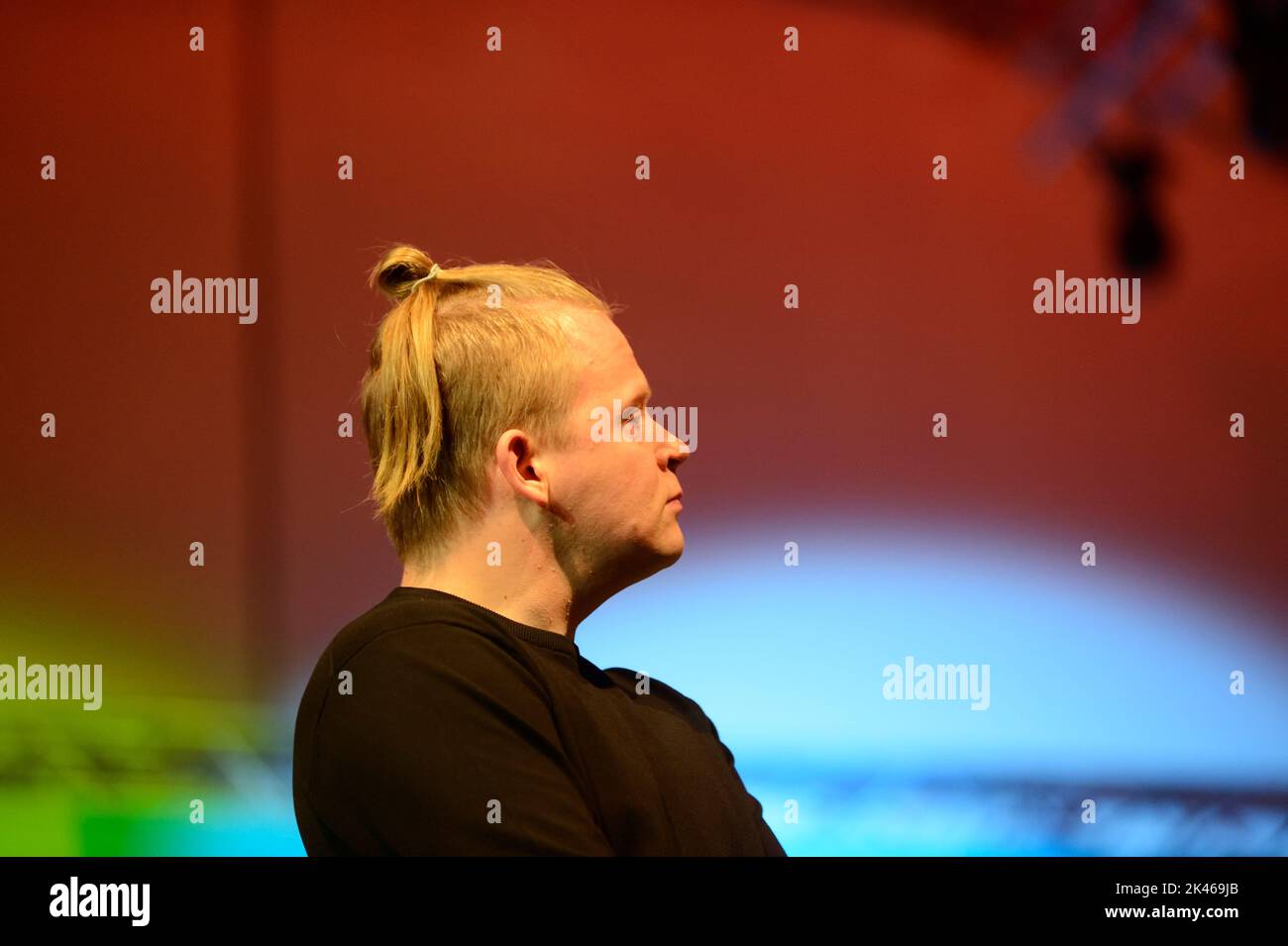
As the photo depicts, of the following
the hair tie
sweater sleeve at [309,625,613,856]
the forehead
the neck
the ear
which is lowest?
sweater sleeve at [309,625,613,856]

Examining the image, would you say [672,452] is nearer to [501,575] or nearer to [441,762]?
[501,575]

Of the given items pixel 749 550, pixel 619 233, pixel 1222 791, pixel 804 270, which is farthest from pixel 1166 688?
pixel 619 233

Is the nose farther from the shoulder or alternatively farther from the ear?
the shoulder

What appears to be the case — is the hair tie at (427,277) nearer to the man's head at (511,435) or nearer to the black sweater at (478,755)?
the man's head at (511,435)

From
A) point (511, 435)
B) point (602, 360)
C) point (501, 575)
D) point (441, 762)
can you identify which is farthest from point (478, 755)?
point (602, 360)

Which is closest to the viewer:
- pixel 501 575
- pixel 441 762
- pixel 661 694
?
pixel 441 762

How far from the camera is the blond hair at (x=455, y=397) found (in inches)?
58.1

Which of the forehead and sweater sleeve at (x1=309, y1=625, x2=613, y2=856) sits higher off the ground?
the forehead

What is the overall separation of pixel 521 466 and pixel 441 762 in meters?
0.40

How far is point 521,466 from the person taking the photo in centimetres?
149

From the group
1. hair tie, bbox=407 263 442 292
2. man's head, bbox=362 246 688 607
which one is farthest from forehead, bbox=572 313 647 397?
hair tie, bbox=407 263 442 292

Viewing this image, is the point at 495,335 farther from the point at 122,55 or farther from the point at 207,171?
the point at 122,55

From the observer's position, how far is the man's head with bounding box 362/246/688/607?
1.48 m

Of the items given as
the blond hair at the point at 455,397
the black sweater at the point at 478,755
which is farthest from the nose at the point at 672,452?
the black sweater at the point at 478,755
